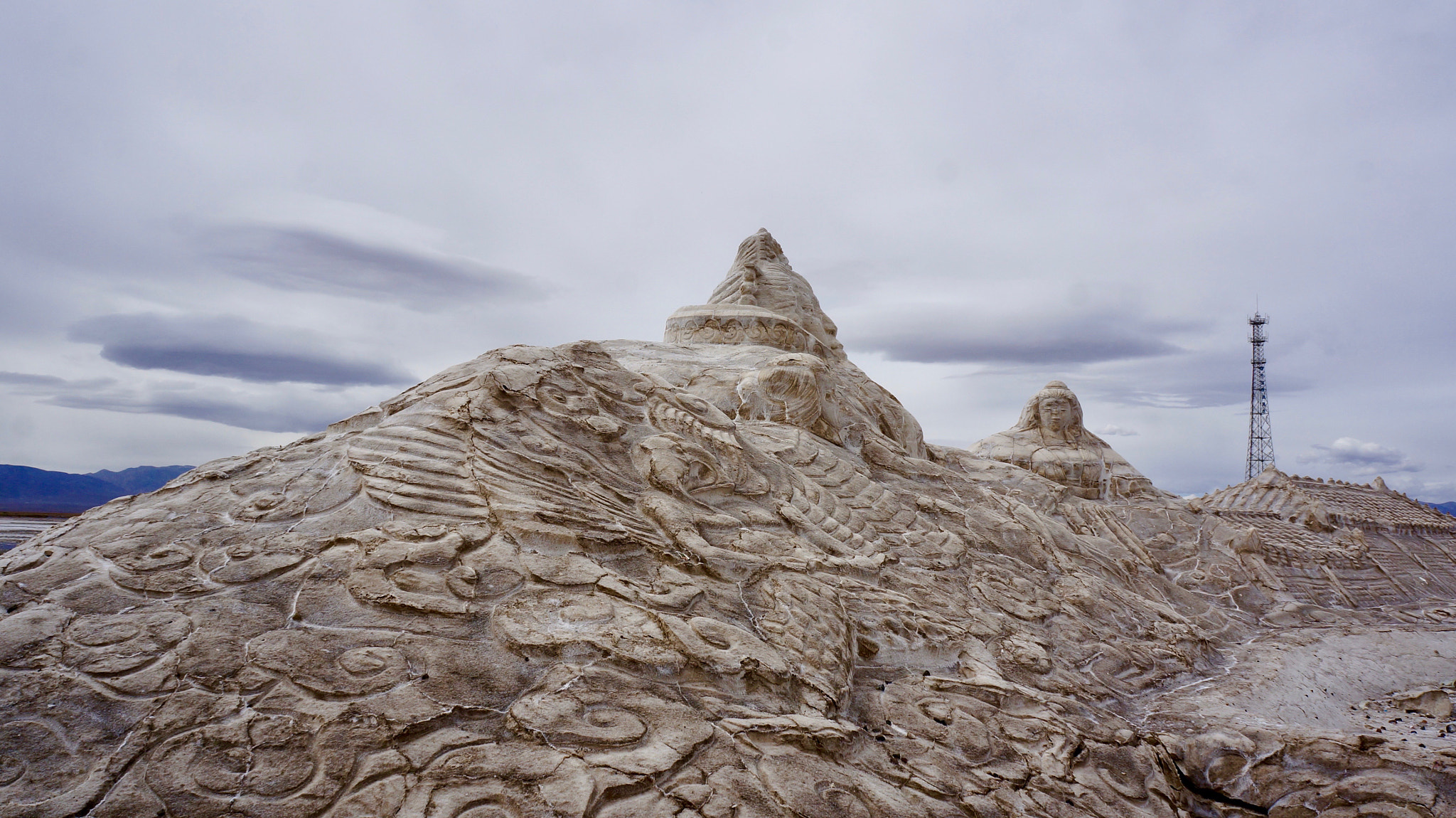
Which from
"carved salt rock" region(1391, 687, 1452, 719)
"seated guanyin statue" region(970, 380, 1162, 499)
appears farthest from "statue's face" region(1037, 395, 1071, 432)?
"carved salt rock" region(1391, 687, 1452, 719)

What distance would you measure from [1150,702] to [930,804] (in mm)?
2275

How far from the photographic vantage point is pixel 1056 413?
368 inches

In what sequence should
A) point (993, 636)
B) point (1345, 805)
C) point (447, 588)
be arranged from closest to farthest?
point (447, 588) < point (1345, 805) < point (993, 636)

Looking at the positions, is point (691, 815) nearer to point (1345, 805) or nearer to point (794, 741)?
point (794, 741)

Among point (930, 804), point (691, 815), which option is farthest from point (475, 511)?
point (930, 804)

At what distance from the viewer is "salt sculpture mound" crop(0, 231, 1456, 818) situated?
1.97 meters

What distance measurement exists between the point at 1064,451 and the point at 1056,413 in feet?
1.64

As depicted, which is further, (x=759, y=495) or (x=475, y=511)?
(x=759, y=495)

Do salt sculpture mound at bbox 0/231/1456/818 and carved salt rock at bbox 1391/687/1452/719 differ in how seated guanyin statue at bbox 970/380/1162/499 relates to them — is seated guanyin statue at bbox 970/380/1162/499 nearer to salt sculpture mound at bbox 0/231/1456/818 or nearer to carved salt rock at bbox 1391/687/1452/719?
salt sculpture mound at bbox 0/231/1456/818

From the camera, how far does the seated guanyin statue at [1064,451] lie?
353 inches

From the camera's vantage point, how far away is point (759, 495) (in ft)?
13.8

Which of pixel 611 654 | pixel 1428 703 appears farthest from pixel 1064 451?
pixel 611 654

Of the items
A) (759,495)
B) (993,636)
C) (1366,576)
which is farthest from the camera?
(1366,576)

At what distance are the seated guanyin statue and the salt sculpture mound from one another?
11.9 feet
